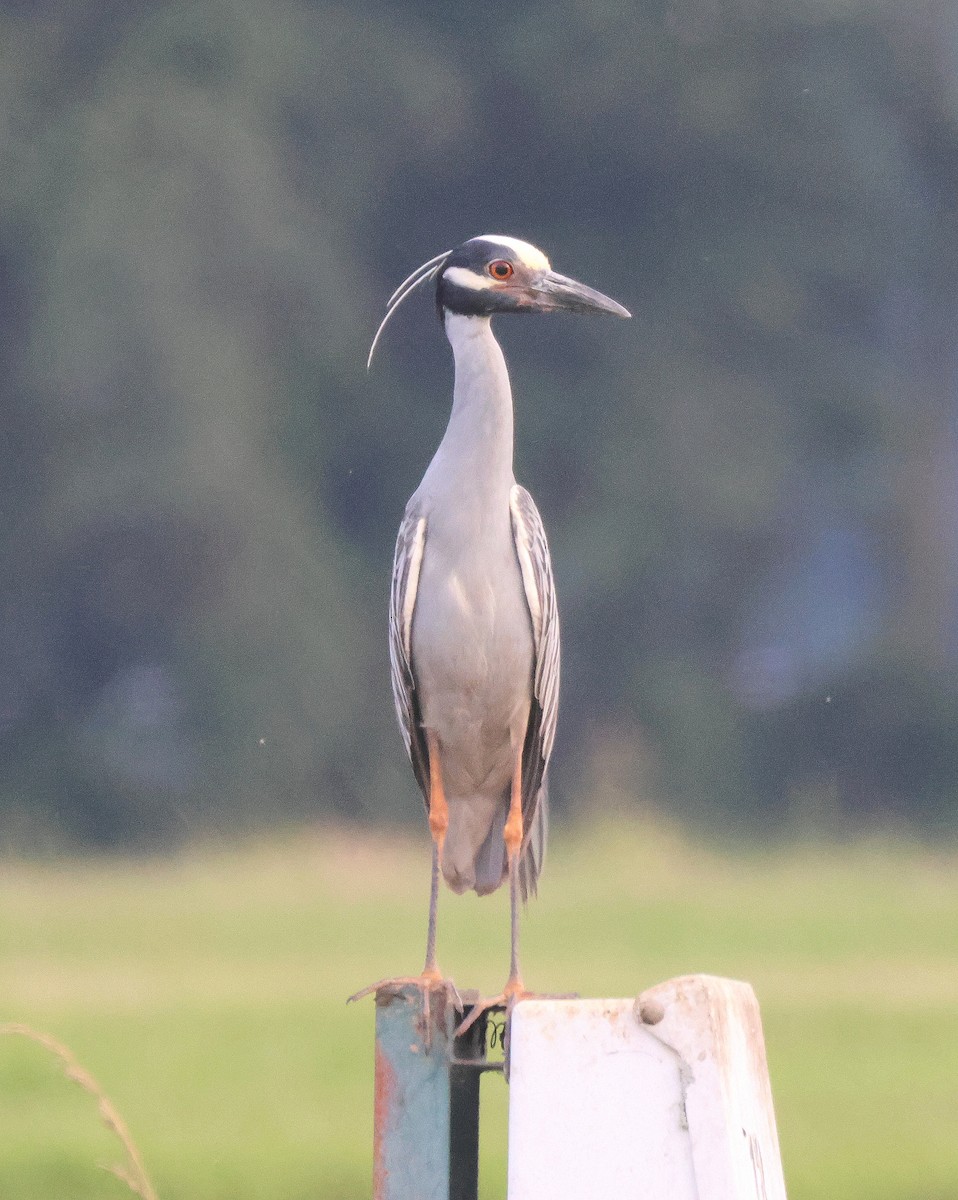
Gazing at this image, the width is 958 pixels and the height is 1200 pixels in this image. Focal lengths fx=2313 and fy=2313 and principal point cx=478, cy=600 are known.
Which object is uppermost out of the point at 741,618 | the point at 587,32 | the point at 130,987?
the point at 587,32

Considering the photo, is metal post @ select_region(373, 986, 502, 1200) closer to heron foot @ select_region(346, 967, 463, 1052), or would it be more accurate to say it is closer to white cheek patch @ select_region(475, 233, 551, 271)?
heron foot @ select_region(346, 967, 463, 1052)

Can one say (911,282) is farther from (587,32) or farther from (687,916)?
(687,916)

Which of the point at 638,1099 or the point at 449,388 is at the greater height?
the point at 449,388

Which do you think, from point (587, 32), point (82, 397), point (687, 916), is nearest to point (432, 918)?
point (687, 916)

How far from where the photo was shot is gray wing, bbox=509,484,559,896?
11.9 ft

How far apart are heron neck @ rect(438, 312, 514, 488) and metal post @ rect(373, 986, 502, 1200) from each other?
52.9 inches

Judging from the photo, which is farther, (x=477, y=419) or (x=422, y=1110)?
(x=477, y=419)

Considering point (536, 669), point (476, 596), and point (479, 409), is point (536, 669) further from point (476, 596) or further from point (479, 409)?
point (479, 409)

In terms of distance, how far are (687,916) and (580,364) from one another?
5150 mm

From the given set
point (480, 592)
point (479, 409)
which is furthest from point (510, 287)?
point (480, 592)

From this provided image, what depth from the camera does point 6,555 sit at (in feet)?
43.1

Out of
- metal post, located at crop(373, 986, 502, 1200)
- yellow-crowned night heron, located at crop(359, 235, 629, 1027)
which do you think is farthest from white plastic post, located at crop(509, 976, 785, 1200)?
yellow-crowned night heron, located at crop(359, 235, 629, 1027)

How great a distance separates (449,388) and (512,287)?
9707mm

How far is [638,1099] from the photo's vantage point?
183cm
